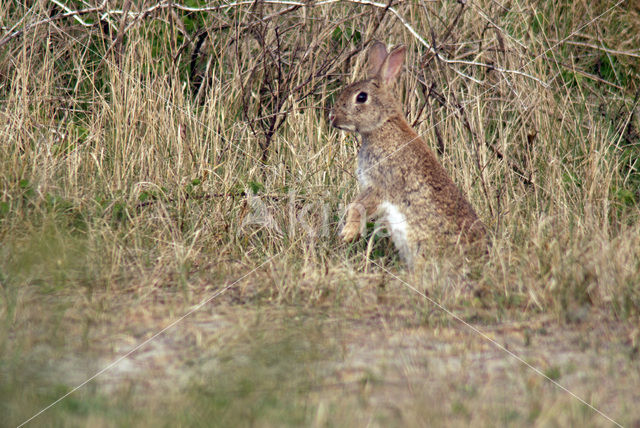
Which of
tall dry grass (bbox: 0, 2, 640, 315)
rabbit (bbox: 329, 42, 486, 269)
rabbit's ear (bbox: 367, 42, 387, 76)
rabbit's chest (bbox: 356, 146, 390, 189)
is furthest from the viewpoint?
rabbit's ear (bbox: 367, 42, 387, 76)

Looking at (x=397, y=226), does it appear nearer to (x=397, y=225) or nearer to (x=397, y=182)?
(x=397, y=225)

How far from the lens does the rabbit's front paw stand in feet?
15.3

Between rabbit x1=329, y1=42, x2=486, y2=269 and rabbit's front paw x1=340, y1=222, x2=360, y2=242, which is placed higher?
rabbit x1=329, y1=42, x2=486, y2=269

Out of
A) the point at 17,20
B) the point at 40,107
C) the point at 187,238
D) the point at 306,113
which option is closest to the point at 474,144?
the point at 306,113

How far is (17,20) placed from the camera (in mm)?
6988

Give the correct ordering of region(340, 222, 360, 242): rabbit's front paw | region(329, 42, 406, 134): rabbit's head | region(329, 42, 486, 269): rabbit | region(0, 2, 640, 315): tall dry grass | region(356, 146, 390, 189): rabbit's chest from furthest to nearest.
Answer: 1. region(329, 42, 406, 134): rabbit's head
2. region(356, 146, 390, 189): rabbit's chest
3. region(340, 222, 360, 242): rabbit's front paw
4. region(329, 42, 486, 269): rabbit
5. region(0, 2, 640, 315): tall dry grass

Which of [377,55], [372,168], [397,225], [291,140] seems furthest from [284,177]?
[397,225]

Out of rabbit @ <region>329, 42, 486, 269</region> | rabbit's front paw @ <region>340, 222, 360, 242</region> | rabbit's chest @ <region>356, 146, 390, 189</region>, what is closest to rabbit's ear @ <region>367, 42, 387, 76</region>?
rabbit @ <region>329, 42, 486, 269</region>

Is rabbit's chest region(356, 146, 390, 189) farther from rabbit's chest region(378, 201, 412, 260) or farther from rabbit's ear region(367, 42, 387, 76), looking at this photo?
rabbit's ear region(367, 42, 387, 76)

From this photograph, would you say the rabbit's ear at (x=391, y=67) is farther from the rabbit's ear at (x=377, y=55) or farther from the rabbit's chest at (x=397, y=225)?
the rabbit's chest at (x=397, y=225)

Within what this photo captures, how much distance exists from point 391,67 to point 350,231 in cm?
111

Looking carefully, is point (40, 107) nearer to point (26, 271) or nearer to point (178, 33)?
point (178, 33)

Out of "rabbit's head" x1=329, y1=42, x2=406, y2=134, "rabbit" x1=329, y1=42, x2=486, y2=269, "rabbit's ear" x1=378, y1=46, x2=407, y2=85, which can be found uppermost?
"rabbit's ear" x1=378, y1=46, x2=407, y2=85

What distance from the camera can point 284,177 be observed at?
18.3ft
